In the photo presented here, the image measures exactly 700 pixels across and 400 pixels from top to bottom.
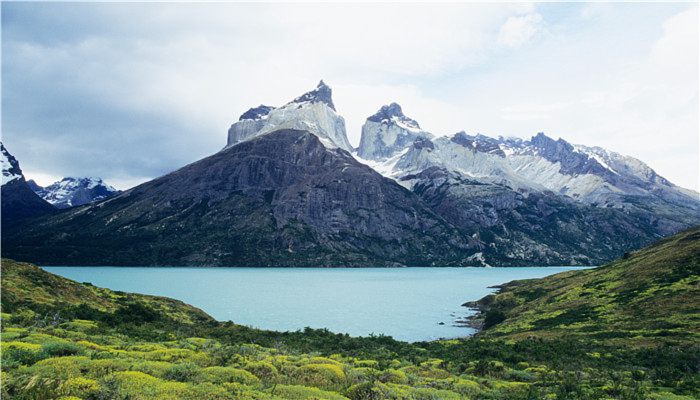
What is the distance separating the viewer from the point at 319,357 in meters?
32.0

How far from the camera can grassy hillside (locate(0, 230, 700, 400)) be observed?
1720 centimetres

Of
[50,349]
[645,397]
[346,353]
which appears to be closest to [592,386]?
[645,397]

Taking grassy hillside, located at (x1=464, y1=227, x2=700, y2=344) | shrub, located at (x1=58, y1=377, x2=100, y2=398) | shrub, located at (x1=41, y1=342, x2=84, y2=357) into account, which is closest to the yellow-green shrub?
shrub, located at (x1=58, y1=377, x2=100, y2=398)

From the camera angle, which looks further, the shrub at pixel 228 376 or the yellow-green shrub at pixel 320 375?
the yellow-green shrub at pixel 320 375

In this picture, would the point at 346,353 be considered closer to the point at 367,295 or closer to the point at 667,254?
the point at 667,254

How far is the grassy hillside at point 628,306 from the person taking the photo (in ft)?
156

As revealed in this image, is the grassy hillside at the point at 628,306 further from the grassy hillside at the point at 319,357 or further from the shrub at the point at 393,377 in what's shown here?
the shrub at the point at 393,377

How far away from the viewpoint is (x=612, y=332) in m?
48.4

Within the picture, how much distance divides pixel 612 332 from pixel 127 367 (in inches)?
2022

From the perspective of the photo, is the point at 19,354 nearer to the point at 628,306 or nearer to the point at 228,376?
the point at 228,376

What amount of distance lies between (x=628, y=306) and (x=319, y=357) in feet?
162

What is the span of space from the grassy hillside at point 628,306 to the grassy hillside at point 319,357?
1.22ft

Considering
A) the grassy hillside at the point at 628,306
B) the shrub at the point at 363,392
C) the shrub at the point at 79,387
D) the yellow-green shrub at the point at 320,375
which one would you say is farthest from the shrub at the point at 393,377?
the grassy hillside at the point at 628,306

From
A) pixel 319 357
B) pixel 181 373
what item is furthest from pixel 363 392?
pixel 319 357
